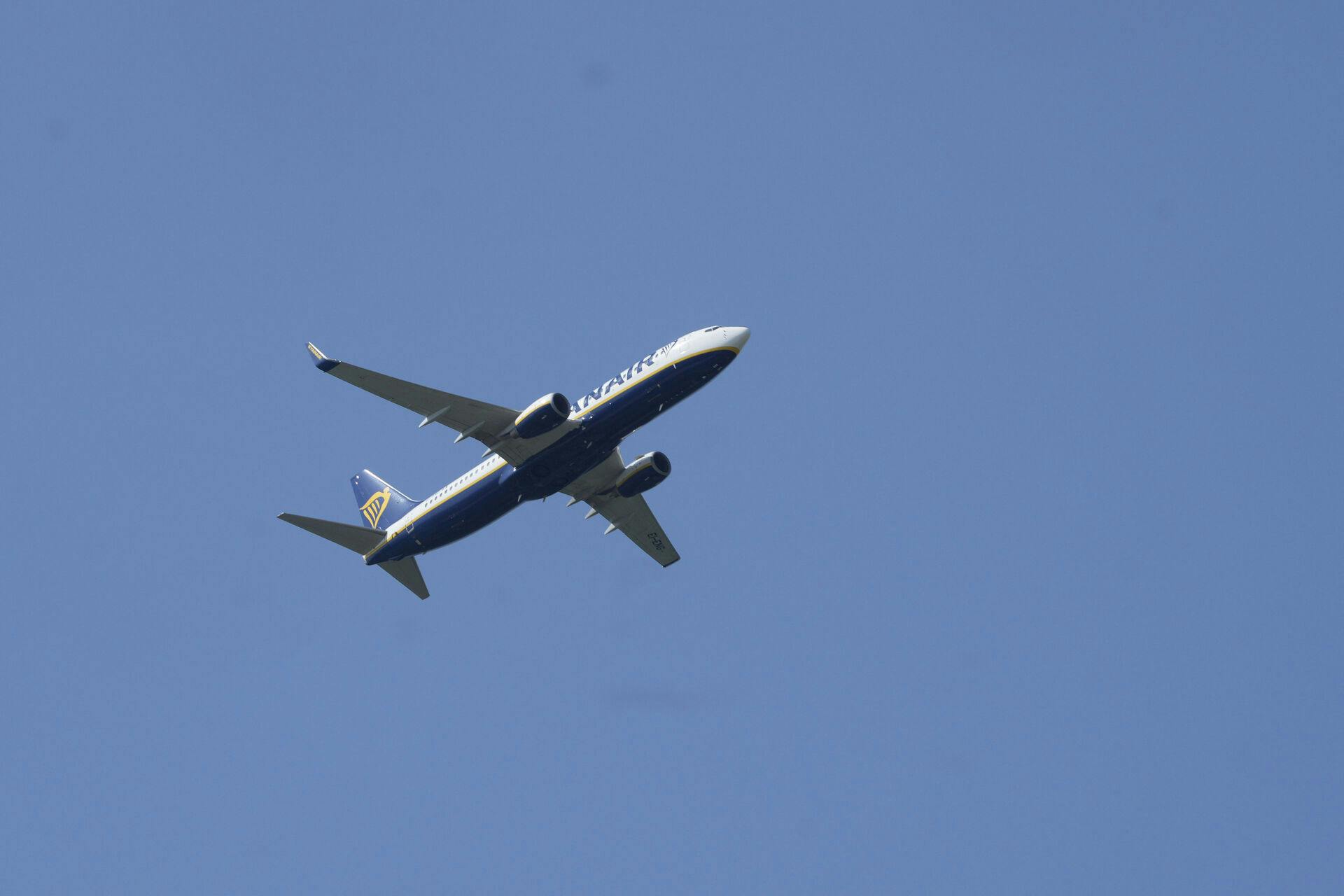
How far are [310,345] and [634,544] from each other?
69.5 feet

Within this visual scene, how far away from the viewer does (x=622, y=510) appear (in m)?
74.2

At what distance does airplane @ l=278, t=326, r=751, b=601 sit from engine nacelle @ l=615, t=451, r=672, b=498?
0.03 meters

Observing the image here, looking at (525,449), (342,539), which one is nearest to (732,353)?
(525,449)

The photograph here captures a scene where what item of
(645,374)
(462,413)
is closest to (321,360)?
(462,413)

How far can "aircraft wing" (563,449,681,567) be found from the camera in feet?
233

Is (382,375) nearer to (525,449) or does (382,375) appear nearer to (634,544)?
(525,449)

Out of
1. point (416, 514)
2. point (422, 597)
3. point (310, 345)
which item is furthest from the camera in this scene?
point (422, 597)

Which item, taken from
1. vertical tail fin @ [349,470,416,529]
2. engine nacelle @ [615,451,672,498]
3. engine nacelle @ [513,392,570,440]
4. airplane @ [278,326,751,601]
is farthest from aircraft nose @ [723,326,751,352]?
vertical tail fin @ [349,470,416,529]

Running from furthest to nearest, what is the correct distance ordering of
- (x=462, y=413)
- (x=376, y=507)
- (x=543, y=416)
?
(x=376, y=507)
(x=462, y=413)
(x=543, y=416)

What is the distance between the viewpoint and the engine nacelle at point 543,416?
61.3 meters

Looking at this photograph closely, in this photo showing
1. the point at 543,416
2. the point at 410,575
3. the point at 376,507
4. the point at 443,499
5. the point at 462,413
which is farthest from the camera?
the point at 376,507

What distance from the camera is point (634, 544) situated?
7638cm

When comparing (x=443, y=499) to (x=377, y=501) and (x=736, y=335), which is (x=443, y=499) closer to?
(x=377, y=501)

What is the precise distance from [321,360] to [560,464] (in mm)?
10683
